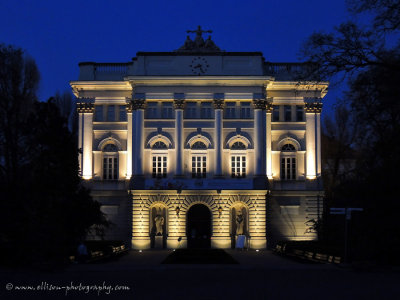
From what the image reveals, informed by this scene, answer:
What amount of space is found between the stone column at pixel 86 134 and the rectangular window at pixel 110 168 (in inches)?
48.9

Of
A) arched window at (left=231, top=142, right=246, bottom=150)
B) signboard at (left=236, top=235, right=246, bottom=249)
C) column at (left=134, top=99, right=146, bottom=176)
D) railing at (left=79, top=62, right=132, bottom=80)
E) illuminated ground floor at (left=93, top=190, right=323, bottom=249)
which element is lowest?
signboard at (left=236, top=235, right=246, bottom=249)

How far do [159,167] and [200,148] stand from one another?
3.59m

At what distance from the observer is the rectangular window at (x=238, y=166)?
2090 inches

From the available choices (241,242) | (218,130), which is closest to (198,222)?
(241,242)

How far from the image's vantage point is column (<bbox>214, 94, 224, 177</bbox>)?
52384 millimetres

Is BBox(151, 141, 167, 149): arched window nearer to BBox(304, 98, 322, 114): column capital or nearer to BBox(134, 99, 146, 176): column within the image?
BBox(134, 99, 146, 176): column

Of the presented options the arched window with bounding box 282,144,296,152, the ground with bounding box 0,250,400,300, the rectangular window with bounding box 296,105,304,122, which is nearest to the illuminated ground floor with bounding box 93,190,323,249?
the arched window with bounding box 282,144,296,152

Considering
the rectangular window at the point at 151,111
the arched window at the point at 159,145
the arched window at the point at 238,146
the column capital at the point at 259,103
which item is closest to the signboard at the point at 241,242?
the arched window at the point at 238,146

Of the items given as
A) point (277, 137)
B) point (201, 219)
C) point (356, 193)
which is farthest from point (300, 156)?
point (356, 193)

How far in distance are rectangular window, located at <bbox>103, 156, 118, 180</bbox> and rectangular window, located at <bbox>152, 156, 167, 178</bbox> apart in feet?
11.7

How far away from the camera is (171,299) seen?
64.0ft

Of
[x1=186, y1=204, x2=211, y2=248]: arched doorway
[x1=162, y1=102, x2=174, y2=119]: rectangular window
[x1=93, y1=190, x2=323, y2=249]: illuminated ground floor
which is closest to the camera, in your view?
[x1=93, y1=190, x2=323, y2=249]: illuminated ground floor

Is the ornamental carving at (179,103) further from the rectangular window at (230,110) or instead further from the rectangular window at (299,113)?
the rectangular window at (299,113)

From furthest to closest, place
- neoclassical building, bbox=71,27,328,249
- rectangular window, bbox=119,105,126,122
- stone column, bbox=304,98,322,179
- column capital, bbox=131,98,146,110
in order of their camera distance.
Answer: rectangular window, bbox=119,105,126,122 → stone column, bbox=304,98,322,179 → column capital, bbox=131,98,146,110 → neoclassical building, bbox=71,27,328,249
